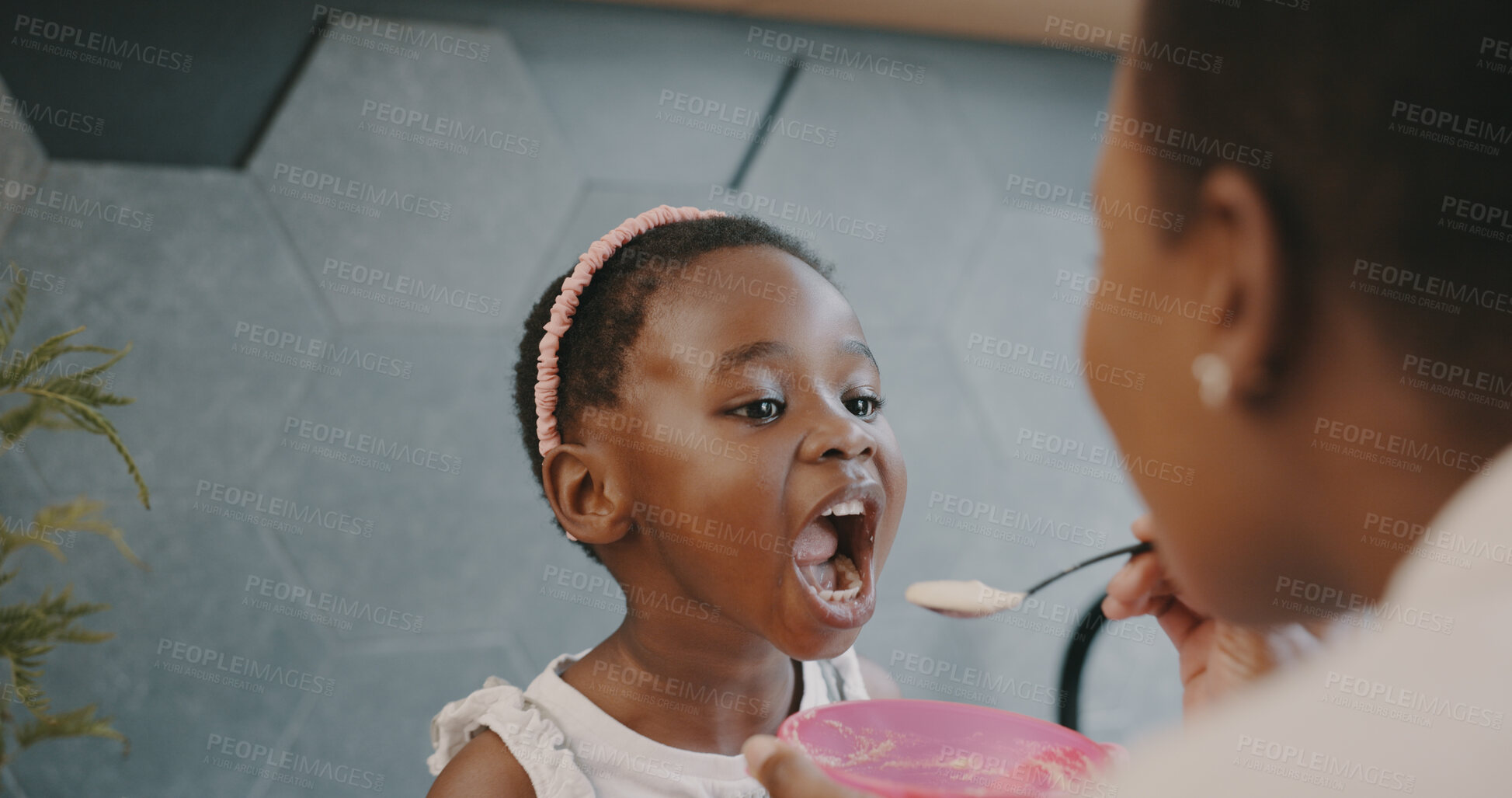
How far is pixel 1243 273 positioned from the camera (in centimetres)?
47

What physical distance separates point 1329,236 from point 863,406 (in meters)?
0.67

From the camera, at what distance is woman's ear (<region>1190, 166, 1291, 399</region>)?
0.46m

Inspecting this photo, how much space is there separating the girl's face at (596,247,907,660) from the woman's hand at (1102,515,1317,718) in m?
0.29

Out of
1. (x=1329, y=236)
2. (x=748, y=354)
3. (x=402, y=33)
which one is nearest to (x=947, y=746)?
(x=748, y=354)

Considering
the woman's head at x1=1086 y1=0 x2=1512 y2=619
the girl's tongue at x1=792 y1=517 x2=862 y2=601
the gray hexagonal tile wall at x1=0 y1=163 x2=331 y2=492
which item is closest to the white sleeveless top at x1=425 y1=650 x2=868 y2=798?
the girl's tongue at x1=792 y1=517 x2=862 y2=601

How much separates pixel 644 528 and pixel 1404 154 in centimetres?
82

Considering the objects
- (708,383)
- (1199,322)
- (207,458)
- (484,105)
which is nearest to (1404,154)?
(1199,322)

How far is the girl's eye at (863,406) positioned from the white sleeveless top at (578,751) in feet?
1.32

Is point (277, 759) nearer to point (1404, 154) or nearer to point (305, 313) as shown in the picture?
point (305, 313)

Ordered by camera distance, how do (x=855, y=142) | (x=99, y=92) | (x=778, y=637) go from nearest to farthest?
1. (x=778, y=637)
2. (x=99, y=92)
3. (x=855, y=142)

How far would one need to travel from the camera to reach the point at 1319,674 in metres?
0.45

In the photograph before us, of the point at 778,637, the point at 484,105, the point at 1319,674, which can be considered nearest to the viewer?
the point at 1319,674

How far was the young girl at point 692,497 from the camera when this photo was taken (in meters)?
1.01

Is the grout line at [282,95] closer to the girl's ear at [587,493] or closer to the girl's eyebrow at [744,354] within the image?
the girl's ear at [587,493]
